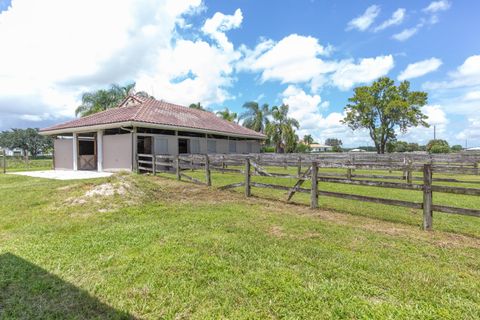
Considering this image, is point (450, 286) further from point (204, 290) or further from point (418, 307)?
point (204, 290)

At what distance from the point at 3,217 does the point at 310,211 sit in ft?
21.8

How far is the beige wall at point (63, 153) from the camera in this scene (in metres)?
17.8

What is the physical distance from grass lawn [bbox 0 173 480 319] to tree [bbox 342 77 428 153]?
31.4 m

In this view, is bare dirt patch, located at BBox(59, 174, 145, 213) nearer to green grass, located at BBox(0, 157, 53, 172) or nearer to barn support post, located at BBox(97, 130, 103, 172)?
barn support post, located at BBox(97, 130, 103, 172)

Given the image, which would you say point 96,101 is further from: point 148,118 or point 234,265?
point 234,265

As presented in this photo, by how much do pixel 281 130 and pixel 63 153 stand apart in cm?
2429

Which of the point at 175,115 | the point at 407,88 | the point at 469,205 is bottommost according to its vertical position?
the point at 469,205

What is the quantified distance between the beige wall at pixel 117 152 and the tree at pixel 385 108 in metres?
30.4

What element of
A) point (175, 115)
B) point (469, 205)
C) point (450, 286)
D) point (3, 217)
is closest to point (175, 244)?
point (450, 286)

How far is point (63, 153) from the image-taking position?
1814 centimetres

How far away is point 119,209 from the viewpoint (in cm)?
593

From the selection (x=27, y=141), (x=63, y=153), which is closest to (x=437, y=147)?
(x=63, y=153)

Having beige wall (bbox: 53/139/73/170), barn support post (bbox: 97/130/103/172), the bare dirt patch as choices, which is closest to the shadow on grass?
the bare dirt patch

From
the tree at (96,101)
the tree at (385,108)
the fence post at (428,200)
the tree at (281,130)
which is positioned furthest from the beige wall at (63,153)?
the tree at (385,108)
